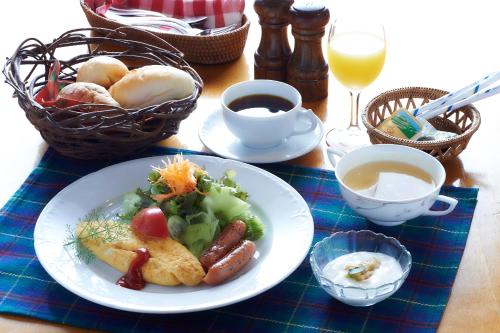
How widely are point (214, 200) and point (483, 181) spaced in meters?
0.53

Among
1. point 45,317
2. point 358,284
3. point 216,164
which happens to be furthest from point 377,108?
point 45,317

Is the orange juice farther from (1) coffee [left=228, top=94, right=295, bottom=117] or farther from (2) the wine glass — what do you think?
(1) coffee [left=228, top=94, right=295, bottom=117]

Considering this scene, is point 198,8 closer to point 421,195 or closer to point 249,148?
point 249,148

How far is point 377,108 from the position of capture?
1.52 m

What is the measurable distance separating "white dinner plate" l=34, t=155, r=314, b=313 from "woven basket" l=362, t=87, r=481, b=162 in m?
0.23

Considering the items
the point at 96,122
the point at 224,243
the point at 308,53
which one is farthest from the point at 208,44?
the point at 224,243

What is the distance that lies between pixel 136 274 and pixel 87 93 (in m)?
0.43

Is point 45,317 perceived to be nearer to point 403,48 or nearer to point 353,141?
point 353,141

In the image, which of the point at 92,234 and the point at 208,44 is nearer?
the point at 92,234

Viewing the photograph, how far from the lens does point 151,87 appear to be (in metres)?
1.44

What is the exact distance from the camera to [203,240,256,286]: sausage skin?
1139 millimetres

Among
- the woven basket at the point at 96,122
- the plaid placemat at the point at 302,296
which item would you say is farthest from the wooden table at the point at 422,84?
the woven basket at the point at 96,122

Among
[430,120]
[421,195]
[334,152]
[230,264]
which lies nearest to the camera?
[230,264]

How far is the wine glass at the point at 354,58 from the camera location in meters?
1.53
